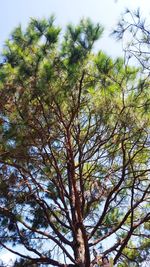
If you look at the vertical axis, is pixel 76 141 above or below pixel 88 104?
below

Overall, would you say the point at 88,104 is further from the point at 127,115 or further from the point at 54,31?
the point at 54,31

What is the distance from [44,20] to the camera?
356 cm

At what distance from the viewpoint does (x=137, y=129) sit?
3.43m

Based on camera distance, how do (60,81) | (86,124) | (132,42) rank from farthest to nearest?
(86,124) < (60,81) < (132,42)

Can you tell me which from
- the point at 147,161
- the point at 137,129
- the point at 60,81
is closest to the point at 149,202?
the point at 147,161

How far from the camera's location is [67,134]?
11.6ft

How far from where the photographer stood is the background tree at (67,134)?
3.29 m

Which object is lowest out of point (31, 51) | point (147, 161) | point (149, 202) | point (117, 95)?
point (149, 202)

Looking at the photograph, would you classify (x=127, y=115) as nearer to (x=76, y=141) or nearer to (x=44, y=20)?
(x=76, y=141)

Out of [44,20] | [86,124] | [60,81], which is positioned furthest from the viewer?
[86,124]

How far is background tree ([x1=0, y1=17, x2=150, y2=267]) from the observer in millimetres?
3295

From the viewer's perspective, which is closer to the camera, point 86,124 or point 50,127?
point 50,127

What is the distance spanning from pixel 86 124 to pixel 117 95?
56 centimetres

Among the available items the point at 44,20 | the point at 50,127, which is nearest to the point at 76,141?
the point at 50,127
